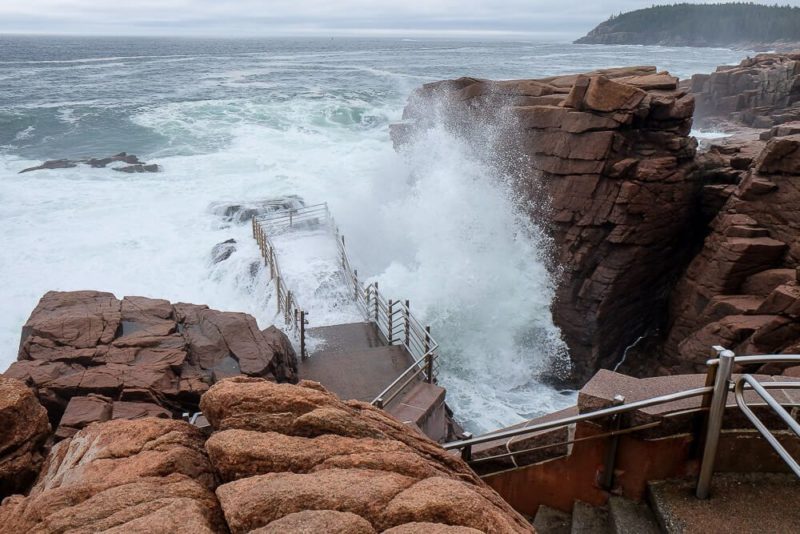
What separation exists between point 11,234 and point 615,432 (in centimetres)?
1736

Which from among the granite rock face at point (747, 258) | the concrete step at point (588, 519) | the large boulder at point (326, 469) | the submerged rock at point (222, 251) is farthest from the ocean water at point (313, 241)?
the large boulder at point (326, 469)

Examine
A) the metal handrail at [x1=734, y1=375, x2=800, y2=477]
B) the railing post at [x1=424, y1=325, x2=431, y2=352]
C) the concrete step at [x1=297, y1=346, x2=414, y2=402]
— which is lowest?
the concrete step at [x1=297, y1=346, x2=414, y2=402]

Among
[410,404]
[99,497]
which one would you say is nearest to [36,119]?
[410,404]

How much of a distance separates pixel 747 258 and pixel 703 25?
508 ft

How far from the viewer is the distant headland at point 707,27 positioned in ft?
388

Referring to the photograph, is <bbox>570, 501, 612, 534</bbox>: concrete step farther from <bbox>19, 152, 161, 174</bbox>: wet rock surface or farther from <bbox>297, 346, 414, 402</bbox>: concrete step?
<bbox>19, 152, 161, 174</bbox>: wet rock surface

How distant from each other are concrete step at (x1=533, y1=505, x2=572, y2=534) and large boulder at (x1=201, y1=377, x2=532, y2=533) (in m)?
1.03

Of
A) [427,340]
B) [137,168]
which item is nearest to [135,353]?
[427,340]

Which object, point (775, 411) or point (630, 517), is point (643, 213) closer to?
point (630, 517)

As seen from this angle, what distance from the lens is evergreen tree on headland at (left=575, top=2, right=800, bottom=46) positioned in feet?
392

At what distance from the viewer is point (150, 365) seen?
7871 millimetres

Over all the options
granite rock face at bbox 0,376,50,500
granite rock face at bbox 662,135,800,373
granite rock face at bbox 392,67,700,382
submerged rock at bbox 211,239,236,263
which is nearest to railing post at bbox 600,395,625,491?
granite rock face at bbox 0,376,50,500

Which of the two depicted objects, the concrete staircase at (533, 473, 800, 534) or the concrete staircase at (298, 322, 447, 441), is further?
the concrete staircase at (298, 322, 447, 441)

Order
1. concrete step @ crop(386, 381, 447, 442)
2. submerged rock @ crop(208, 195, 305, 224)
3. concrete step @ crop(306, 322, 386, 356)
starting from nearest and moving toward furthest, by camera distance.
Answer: concrete step @ crop(386, 381, 447, 442) < concrete step @ crop(306, 322, 386, 356) < submerged rock @ crop(208, 195, 305, 224)
